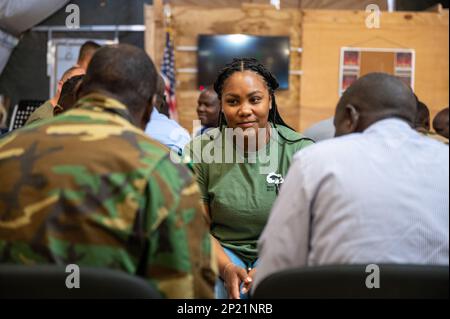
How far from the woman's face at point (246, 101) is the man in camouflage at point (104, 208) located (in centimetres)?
112

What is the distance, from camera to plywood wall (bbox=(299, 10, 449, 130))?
690cm

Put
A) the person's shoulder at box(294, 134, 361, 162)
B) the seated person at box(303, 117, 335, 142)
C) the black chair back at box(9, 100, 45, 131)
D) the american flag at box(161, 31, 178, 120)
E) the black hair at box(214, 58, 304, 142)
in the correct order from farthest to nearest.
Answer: the american flag at box(161, 31, 178, 120) < the black chair back at box(9, 100, 45, 131) < the seated person at box(303, 117, 335, 142) < the black hair at box(214, 58, 304, 142) < the person's shoulder at box(294, 134, 361, 162)

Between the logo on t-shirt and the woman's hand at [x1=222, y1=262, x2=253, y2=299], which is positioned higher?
the logo on t-shirt

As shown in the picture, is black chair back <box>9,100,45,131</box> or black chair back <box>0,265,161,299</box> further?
black chair back <box>9,100,45,131</box>

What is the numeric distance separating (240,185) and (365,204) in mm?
1007

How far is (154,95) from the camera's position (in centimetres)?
171

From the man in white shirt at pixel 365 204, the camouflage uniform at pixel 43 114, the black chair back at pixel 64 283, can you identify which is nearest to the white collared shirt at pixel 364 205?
the man in white shirt at pixel 365 204

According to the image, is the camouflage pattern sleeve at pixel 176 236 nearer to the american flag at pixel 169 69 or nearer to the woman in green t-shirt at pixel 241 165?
the woman in green t-shirt at pixel 241 165

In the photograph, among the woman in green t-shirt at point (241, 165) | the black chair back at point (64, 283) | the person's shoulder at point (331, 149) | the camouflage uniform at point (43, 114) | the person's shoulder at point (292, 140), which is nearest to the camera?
the black chair back at point (64, 283)

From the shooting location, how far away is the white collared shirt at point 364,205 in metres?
1.46

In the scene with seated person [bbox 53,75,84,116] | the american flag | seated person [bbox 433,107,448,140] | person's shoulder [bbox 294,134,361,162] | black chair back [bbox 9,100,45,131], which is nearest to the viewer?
person's shoulder [bbox 294,134,361,162]

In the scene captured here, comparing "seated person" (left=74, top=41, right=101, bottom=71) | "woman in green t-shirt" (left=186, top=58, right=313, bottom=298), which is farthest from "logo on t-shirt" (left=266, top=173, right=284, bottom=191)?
"seated person" (left=74, top=41, right=101, bottom=71)

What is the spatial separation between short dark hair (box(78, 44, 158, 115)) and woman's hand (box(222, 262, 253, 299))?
0.81 m

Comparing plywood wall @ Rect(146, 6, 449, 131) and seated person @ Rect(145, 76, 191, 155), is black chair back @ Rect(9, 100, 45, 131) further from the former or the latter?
plywood wall @ Rect(146, 6, 449, 131)
